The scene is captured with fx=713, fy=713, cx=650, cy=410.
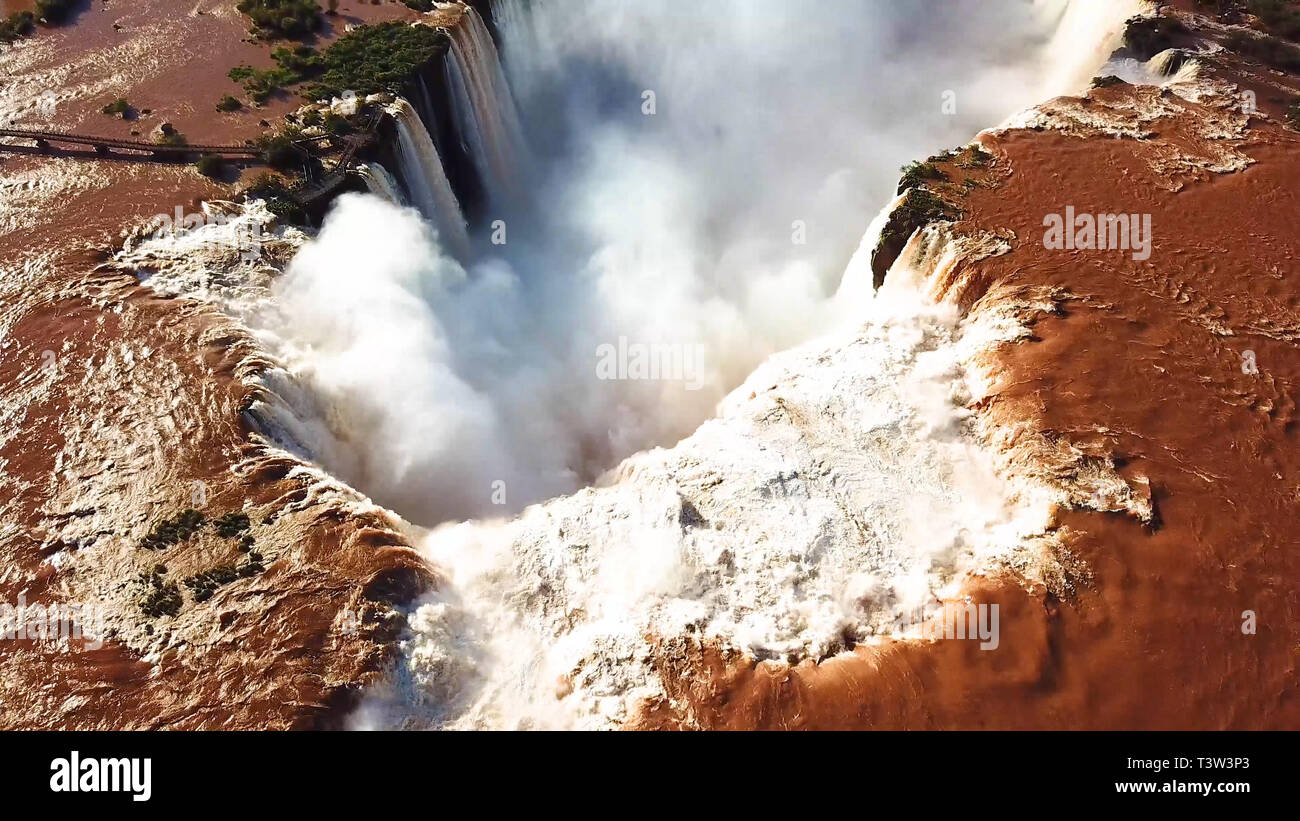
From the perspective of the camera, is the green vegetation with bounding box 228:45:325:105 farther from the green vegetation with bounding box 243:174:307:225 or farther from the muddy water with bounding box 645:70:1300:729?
the muddy water with bounding box 645:70:1300:729

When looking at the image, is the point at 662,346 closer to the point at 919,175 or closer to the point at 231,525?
the point at 919,175

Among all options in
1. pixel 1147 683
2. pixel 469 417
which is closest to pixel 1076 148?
pixel 1147 683

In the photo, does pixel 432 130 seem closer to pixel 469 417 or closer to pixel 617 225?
pixel 617 225

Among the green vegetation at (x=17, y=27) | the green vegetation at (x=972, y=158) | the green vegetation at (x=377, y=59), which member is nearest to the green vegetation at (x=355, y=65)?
the green vegetation at (x=377, y=59)

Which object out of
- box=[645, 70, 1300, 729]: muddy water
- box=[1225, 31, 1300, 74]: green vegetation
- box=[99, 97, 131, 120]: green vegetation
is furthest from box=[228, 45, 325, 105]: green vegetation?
box=[1225, 31, 1300, 74]: green vegetation

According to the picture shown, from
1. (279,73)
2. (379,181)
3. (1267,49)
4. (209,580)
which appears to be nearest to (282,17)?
(279,73)
